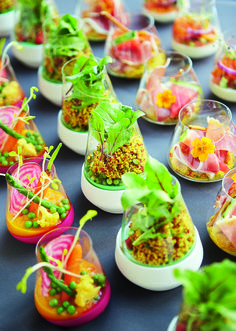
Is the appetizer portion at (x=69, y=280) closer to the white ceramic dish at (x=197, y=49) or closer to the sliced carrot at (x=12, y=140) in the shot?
the sliced carrot at (x=12, y=140)

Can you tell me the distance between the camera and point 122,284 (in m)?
1.23

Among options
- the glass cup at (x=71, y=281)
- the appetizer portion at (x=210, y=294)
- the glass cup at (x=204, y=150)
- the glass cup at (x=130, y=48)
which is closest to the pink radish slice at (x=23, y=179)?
the glass cup at (x=71, y=281)

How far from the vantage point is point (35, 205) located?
1307mm

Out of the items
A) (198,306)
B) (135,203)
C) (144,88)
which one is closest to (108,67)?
(144,88)

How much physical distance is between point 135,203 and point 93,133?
1.03 feet

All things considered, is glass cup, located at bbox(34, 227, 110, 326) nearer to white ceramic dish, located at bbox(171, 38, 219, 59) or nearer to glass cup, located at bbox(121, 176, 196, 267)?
glass cup, located at bbox(121, 176, 196, 267)

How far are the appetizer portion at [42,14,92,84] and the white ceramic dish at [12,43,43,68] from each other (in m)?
0.20

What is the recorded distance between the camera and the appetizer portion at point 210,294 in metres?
0.84

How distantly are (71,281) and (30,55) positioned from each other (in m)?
1.23

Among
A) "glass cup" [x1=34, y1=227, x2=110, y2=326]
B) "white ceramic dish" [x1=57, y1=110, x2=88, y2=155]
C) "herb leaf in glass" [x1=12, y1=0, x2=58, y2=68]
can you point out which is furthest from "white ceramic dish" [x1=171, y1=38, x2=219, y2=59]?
"glass cup" [x1=34, y1=227, x2=110, y2=326]

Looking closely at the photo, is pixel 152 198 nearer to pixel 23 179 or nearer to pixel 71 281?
pixel 71 281

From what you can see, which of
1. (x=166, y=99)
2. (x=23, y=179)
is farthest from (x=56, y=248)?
(x=166, y=99)

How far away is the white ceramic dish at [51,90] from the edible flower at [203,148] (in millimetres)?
635

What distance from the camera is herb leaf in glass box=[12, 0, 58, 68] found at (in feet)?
6.48
